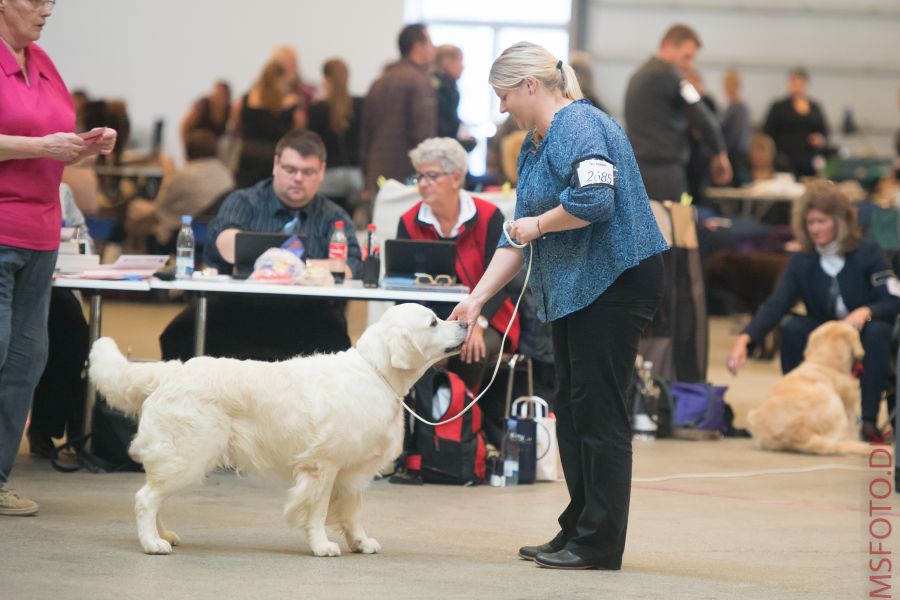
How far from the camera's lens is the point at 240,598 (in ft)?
10.9

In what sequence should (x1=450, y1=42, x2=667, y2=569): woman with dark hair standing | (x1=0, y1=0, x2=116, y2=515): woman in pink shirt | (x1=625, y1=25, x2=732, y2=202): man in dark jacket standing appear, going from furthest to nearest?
(x1=625, y1=25, x2=732, y2=202): man in dark jacket standing → (x1=0, y1=0, x2=116, y2=515): woman in pink shirt → (x1=450, y1=42, x2=667, y2=569): woman with dark hair standing

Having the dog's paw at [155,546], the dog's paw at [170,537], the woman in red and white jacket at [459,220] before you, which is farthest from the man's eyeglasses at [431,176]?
the dog's paw at [155,546]

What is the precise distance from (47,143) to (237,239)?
1.44m

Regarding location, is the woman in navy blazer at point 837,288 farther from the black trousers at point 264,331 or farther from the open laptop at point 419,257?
the black trousers at point 264,331

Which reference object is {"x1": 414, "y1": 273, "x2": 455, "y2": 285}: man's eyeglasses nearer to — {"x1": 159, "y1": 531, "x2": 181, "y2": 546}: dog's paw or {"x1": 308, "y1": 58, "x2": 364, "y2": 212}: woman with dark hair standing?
{"x1": 159, "y1": 531, "x2": 181, "y2": 546}: dog's paw

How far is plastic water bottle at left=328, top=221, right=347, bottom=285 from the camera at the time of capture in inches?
215

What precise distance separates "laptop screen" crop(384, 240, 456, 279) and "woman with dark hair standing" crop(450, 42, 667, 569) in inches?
61.5

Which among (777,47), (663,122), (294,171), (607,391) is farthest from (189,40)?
(607,391)

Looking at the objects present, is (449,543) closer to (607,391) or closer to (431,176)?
(607,391)

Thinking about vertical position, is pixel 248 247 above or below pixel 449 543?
above

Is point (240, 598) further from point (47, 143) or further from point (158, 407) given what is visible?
point (47, 143)

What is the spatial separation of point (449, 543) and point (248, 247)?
5.86ft

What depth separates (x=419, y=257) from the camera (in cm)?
535

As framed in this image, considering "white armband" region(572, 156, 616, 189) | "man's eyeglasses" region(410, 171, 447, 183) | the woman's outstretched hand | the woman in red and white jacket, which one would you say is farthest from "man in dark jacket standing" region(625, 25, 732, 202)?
"white armband" region(572, 156, 616, 189)
